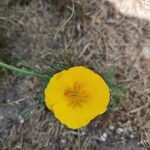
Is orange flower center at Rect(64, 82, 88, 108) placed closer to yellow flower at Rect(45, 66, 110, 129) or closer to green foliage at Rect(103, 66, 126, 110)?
yellow flower at Rect(45, 66, 110, 129)

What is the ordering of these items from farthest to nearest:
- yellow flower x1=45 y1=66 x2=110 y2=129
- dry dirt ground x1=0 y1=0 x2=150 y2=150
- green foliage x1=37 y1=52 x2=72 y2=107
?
1. dry dirt ground x1=0 y1=0 x2=150 y2=150
2. green foliage x1=37 y1=52 x2=72 y2=107
3. yellow flower x1=45 y1=66 x2=110 y2=129

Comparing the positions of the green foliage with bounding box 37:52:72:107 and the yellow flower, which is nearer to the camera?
the yellow flower

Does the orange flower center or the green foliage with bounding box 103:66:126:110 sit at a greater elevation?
the orange flower center

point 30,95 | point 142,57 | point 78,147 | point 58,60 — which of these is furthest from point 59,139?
point 142,57

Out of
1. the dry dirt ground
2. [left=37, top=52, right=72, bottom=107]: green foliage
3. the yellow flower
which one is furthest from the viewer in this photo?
the dry dirt ground

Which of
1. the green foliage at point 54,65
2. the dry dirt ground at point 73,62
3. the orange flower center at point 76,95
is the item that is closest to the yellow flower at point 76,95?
the orange flower center at point 76,95

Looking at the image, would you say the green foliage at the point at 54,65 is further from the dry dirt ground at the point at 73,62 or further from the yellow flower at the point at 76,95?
the yellow flower at the point at 76,95

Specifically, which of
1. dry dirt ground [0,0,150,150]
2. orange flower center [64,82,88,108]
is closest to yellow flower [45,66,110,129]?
orange flower center [64,82,88,108]

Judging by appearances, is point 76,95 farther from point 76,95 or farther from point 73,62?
point 73,62

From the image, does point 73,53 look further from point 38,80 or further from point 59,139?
point 59,139

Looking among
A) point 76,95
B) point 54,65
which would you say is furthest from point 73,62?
point 76,95
